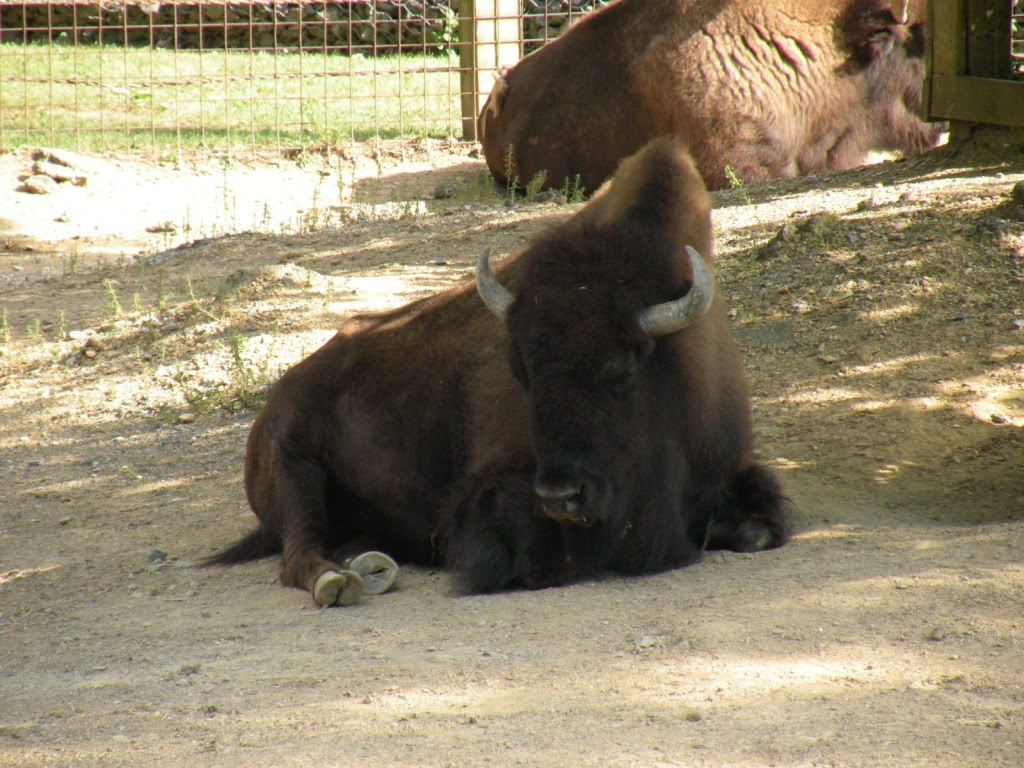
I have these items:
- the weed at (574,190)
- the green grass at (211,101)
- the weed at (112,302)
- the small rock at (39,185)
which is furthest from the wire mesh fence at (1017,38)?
the small rock at (39,185)

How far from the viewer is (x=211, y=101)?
15.1 m

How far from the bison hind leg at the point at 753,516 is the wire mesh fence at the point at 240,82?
8.37 meters

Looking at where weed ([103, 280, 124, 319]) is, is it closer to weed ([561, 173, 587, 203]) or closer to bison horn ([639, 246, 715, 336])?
weed ([561, 173, 587, 203])

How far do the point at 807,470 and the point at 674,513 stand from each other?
A: 1319 millimetres

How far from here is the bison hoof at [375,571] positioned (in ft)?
15.8

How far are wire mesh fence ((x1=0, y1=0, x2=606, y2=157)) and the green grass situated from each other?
3 cm

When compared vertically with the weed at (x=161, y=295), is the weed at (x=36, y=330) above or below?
below

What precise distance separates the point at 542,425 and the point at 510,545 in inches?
25.0

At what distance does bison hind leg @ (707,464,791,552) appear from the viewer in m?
4.88

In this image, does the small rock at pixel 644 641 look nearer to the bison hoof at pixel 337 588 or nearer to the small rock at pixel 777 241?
the bison hoof at pixel 337 588

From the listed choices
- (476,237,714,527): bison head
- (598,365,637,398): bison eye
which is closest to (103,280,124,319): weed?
(476,237,714,527): bison head

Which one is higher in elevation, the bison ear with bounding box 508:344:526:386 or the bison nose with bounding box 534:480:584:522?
the bison ear with bounding box 508:344:526:386

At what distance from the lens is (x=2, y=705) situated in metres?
3.70

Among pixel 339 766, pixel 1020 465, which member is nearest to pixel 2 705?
pixel 339 766
